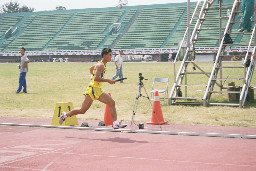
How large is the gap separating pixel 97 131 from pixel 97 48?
219 feet

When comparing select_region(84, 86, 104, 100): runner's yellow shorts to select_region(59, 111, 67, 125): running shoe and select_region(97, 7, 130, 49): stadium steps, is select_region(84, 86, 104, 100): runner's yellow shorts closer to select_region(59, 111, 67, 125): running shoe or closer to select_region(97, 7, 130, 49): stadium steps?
select_region(59, 111, 67, 125): running shoe

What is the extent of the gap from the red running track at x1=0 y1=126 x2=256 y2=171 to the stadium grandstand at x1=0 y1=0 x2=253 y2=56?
5832 cm

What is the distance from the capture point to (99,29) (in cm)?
8262

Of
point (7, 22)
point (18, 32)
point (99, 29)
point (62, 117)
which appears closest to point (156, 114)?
point (62, 117)

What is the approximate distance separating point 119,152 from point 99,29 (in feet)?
253

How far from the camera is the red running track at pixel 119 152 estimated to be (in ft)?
19.9

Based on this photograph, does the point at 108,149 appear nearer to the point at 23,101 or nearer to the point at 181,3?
the point at 23,101

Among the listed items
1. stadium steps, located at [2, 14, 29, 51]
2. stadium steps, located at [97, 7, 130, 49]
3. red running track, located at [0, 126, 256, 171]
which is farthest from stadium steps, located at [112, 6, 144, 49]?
red running track, located at [0, 126, 256, 171]

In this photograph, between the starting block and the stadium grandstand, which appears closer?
the starting block

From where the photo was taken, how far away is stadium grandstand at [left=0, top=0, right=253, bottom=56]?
243 ft

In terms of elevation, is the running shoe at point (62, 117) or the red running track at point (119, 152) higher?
the running shoe at point (62, 117)

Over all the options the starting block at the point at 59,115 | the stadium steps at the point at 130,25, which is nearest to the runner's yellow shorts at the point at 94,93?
the starting block at the point at 59,115

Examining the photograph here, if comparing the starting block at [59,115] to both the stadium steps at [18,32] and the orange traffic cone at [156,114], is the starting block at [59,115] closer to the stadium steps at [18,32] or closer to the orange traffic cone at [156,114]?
the orange traffic cone at [156,114]

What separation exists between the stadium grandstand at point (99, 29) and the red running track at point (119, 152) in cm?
5832
